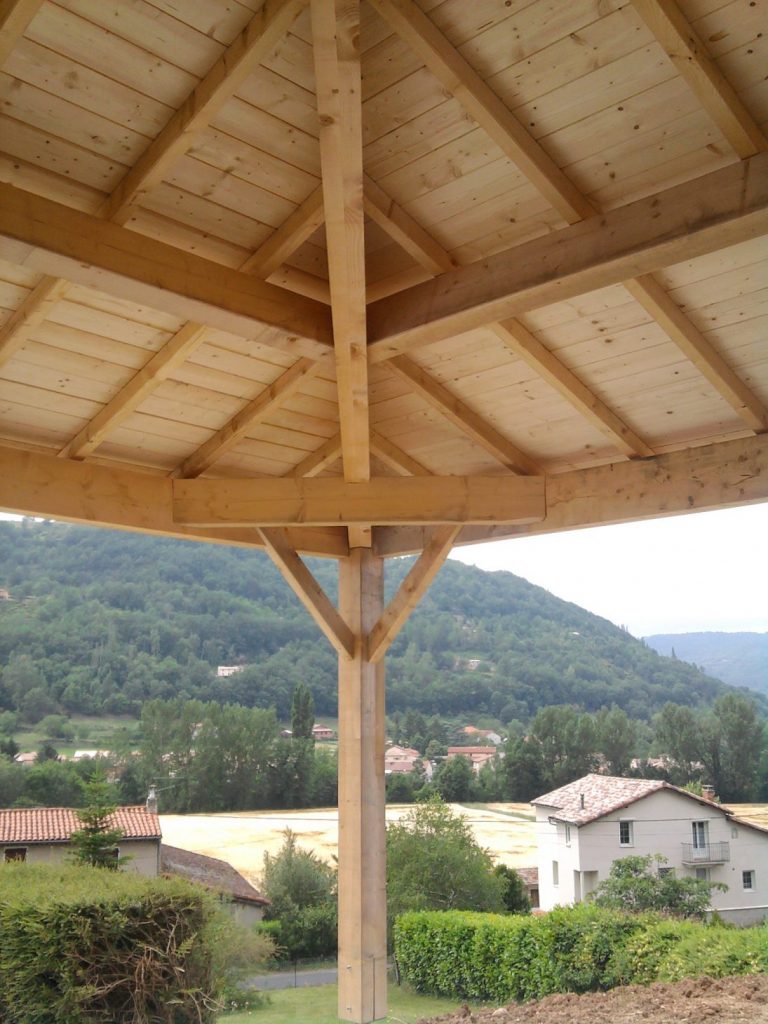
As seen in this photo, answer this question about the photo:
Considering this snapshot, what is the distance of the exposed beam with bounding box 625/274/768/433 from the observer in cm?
306

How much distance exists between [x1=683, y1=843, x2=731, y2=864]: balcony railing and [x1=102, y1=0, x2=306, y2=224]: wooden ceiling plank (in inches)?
262

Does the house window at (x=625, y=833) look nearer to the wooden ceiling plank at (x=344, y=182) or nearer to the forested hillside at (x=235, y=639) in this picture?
the forested hillside at (x=235, y=639)

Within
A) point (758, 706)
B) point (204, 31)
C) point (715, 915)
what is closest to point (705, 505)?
point (204, 31)

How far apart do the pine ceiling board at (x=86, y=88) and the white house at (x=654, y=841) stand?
22.3 feet

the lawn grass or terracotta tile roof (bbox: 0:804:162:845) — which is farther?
terracotta tile roof (bbox: 0:804:162:845)

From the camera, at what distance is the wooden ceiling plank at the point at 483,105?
7.32 feet

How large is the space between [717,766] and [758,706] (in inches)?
41.6

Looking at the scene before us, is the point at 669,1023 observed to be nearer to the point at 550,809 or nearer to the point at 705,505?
the point at 705,505

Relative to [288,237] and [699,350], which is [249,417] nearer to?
[288,237]

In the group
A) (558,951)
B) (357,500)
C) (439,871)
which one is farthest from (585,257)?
(439,871)

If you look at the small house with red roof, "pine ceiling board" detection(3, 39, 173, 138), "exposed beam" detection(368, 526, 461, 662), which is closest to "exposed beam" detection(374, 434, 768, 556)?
"exposed beam" detection(368, 526, 461, 662)

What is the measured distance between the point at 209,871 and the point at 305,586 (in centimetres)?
609

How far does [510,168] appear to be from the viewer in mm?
2789

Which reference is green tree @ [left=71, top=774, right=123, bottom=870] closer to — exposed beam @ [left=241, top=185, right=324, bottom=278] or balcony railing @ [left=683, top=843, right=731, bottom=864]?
balcony railing @ [left=683, top=843, right=731, bottom=864]
